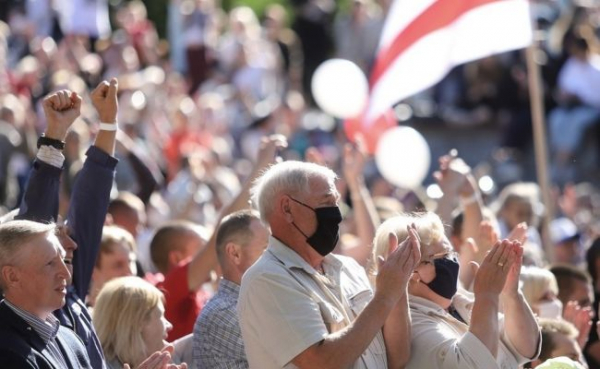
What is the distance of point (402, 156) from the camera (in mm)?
11641

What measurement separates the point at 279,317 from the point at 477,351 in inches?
30.9

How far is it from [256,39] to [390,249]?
49.3 feet

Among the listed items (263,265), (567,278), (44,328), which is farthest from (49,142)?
(567,278)

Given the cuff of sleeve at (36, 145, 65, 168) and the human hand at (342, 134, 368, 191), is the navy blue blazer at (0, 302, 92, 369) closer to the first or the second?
the cuff of sleeve at (36, 145, 65, 168)

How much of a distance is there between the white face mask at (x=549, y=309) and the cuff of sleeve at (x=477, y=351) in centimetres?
203

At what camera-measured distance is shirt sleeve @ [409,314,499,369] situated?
543 cm

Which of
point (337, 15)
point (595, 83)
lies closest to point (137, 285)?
point (595, 83)

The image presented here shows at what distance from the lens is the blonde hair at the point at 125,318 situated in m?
6.25

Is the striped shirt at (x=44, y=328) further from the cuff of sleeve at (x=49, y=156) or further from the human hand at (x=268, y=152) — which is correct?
the human hand at (x=268, y=152)

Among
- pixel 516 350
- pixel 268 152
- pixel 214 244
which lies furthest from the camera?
Answer: pixel 268 152

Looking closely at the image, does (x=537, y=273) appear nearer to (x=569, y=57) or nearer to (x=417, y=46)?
(x=417, y=46)

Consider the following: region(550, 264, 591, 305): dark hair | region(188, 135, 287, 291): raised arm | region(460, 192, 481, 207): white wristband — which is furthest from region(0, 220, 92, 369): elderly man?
region(550, 264, 591, 305): dark hair

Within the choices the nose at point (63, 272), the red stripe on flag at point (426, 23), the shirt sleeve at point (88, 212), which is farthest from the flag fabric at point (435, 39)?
the nose at point (63, 272)

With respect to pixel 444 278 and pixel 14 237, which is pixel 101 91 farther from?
pixel 444 278
